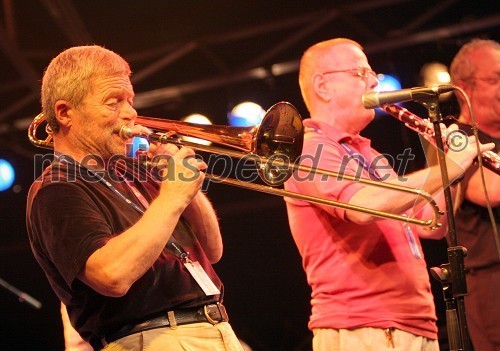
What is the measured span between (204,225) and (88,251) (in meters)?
0.72

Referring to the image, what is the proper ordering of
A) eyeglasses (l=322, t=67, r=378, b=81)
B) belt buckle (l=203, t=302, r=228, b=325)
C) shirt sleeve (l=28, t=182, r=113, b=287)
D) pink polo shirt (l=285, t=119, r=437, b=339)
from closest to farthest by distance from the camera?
shirt sleeve (l=28, t=182, r=113, b=287) < belt buckle (l=203, t=302, r=228, b=325) < pink polo shirt (l=285, t=119, r=437, b=339) < eyeglasses (l=322, t=67, r=378, b=81)

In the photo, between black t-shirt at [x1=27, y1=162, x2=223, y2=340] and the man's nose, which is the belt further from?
the man's nose

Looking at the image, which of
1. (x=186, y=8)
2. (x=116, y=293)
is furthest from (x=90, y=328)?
(x=186, y=8)

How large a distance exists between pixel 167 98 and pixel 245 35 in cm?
114

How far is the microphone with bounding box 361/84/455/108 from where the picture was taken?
314 cm

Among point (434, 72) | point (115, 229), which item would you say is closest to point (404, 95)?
point (115, 229)

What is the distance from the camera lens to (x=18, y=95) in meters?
8.23

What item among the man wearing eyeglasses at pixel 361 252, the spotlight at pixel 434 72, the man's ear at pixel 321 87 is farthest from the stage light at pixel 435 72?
the man wearing eyeglasses at pixel 361 252

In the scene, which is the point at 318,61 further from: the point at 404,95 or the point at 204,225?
the point at 204,225

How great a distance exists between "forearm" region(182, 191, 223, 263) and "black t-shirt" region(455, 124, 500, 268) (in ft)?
4.83

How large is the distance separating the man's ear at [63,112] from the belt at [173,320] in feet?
3.03

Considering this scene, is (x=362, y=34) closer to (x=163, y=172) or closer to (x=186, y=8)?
(x=186, y=8)

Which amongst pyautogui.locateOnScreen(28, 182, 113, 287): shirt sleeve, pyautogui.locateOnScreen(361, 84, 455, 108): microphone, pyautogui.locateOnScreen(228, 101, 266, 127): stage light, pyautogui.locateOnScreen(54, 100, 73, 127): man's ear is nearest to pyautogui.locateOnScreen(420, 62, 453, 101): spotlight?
pyautogui.locateOnScreen(228, 101, 266, 127): stage light

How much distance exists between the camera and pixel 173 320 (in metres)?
2.93
